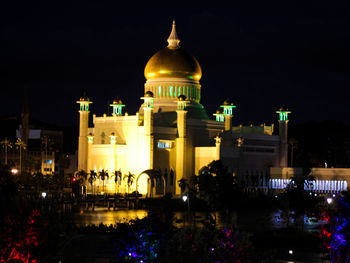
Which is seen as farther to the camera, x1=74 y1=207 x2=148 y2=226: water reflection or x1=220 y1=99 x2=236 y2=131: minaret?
x1=220 y1=99 x2=236 y2=131: minaret

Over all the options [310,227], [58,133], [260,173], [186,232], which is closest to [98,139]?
[260,173]

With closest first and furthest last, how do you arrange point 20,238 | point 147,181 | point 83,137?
1. point 20,238
2. point 147,181
3. point 83,137

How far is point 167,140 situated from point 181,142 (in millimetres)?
1149

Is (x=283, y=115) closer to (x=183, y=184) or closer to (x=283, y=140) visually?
(x=283, y=140)

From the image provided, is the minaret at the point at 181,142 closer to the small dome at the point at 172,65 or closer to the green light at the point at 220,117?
the small dome at the point at 172,65

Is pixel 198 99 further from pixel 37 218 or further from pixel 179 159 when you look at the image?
pixel 37 218

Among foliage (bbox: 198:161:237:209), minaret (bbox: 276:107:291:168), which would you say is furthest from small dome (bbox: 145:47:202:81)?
foliage (bbox: 198:161:237:209)

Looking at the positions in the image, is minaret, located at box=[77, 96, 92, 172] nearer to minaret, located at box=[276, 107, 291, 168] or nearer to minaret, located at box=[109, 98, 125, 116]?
minaret, located at box=[109, 98, 125, 116]

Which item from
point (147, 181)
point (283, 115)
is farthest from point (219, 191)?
point (283, 115)

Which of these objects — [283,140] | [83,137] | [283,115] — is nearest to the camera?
[83,137]

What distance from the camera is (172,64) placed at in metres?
62.2

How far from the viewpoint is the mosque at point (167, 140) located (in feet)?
189

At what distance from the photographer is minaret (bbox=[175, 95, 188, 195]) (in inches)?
2303

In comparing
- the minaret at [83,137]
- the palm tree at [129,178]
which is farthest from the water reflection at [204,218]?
the minaret at [83,137]
